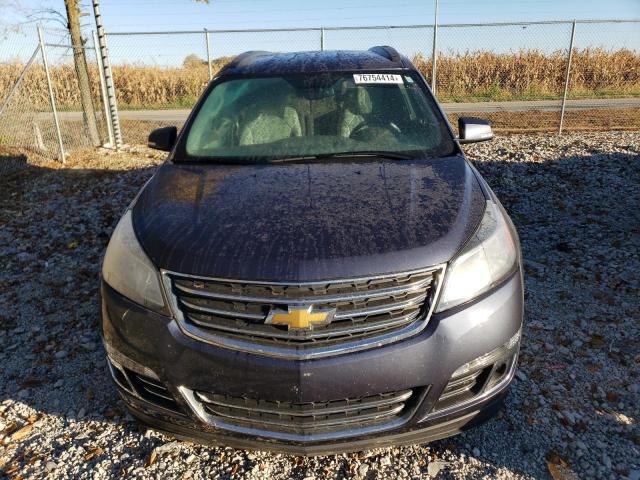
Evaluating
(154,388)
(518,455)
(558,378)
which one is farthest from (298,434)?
(558,378)

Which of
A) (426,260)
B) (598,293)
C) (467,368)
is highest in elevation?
(426,260)

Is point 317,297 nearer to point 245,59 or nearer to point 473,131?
point 473,131

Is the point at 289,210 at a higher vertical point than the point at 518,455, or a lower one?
higher

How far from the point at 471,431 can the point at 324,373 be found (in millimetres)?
1097

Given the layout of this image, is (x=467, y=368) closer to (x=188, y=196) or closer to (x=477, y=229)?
(x=477, y=229)

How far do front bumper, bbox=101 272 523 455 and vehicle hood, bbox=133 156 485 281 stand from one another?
0.27 meters

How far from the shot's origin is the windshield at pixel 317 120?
3014 millimetres

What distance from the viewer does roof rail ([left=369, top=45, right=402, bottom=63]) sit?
3.64 metres

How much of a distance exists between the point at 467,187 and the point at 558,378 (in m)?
1.31

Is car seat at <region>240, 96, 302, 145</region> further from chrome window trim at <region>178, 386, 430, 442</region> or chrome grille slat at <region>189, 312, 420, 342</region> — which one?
chrome window trim at <region>178, 386, 430, 442</region>

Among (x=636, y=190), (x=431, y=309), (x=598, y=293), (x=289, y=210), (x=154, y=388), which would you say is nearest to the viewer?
(x=431, y=309)

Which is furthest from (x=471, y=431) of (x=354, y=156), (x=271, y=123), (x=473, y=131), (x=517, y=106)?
(x=517, y=106)

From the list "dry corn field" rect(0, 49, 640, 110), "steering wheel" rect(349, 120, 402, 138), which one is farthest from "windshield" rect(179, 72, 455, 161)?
"dry corn field" rect(0, 49, 640, 110)

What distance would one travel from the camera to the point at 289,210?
2209 mm
